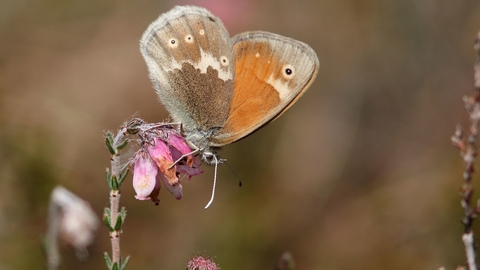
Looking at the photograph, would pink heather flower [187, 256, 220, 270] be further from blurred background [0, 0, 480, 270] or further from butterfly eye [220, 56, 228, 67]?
blurred background [0, 0, 480, 270]

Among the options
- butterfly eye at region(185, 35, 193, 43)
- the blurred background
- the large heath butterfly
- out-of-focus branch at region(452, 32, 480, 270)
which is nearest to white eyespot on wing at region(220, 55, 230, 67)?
the large heath butterfly

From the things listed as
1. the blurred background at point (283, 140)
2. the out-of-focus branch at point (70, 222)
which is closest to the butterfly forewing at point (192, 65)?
the out-of-focus branch at point (70, 222)

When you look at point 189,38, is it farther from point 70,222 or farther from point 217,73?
point 70,222

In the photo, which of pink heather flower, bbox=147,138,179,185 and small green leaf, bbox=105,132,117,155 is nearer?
small green leaf, bbox=105,132,117,155

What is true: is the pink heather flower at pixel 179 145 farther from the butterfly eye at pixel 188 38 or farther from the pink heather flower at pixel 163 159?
the butterfly eye at pixel 188 38

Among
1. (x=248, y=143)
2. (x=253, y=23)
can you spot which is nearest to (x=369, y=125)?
(x=248, y=143)

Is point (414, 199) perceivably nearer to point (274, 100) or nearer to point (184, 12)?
point (274, 100)
